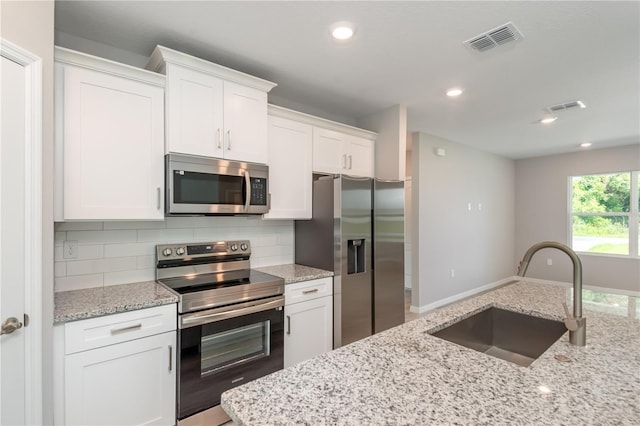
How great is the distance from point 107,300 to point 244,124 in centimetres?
148

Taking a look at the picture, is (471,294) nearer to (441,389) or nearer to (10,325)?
(441,389)

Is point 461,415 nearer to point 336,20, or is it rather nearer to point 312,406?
point 312,406

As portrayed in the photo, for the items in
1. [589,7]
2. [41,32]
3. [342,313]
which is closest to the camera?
[41,32]

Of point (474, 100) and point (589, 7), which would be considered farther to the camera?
point (474, 100)

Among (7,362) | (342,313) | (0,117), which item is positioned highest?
(0,117)

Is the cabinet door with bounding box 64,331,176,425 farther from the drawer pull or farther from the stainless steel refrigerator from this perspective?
the stainless steel refrigerator

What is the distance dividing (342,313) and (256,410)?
6.70ft

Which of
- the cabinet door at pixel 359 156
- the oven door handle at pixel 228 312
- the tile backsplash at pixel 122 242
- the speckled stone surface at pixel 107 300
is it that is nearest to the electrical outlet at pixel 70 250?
the tile backsplash at pixel 122 242

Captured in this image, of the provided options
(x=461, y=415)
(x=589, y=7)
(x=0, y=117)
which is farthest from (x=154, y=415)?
(x=589, y=7)

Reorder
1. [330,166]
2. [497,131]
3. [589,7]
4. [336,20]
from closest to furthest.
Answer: [589,7] → [336,20] → [330,166] → [497,131]

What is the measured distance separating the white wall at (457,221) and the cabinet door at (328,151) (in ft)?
5.76

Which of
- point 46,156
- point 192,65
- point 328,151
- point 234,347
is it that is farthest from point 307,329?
point 192,65

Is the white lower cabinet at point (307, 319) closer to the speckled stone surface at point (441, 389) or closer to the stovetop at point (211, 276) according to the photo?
the stovetop at point (211, 276)

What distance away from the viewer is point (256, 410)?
796 millimetres
